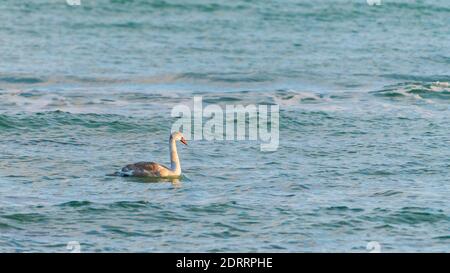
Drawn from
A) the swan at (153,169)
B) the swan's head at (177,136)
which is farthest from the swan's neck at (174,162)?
the swan's head at (177,136)

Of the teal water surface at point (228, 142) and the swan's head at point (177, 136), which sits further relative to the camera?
the swan's head at point (177, 136)

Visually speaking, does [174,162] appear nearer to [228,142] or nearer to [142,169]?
[142,169]

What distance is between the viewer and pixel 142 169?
18094 mm

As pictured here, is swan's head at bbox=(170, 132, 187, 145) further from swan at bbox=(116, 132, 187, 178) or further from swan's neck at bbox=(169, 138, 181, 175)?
swan at bbox=(116, 132, 187, 178)

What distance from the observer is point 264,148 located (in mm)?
20734

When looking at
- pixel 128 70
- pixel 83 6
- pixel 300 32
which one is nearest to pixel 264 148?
pixel 128 70

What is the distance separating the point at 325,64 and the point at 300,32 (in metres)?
4.13

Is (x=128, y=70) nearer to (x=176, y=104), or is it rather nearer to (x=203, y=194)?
(x=176, y=104)

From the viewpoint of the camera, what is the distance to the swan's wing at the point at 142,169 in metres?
18.1

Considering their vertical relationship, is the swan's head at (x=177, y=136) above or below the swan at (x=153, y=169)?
above

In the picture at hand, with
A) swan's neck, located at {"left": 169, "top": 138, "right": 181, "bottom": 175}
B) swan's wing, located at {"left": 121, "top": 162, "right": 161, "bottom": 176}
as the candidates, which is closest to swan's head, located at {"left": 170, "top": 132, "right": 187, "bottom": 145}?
swan's neck, located at {"left": 169, "top": 138, "right": 181, "bottom": 175}

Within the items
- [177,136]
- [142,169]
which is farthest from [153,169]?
[177,136]

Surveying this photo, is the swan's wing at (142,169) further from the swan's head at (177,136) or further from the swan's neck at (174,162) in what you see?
the swan's head at (177,136)
